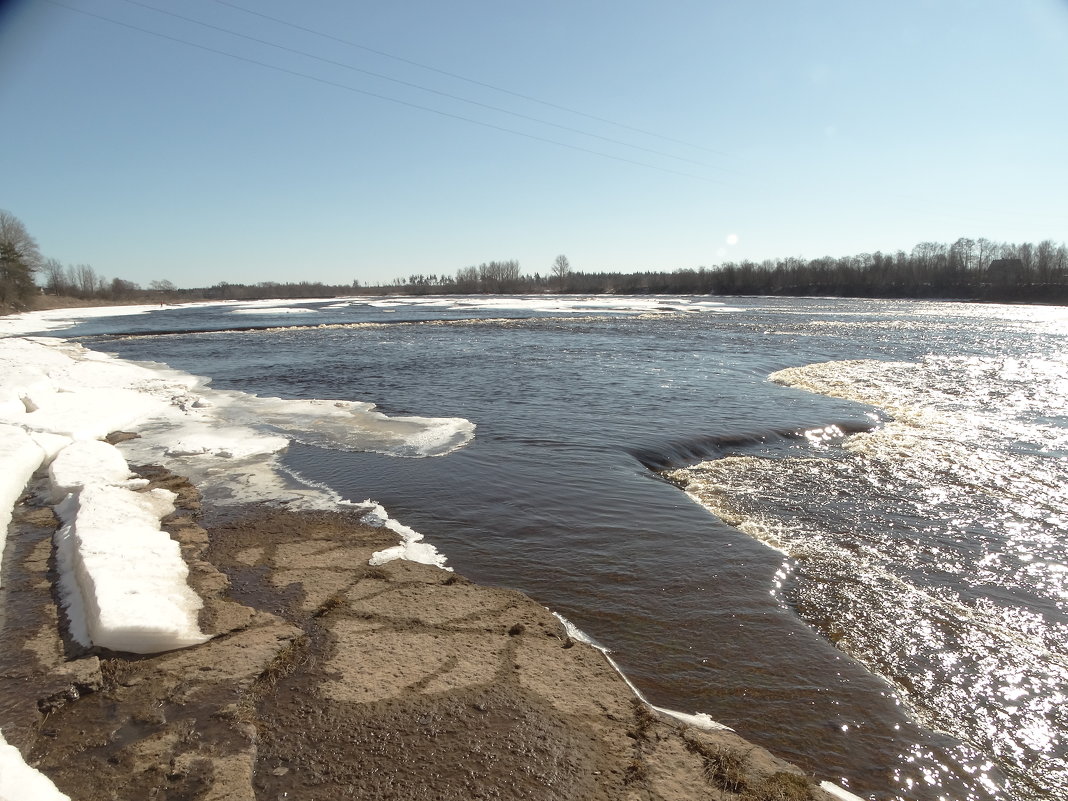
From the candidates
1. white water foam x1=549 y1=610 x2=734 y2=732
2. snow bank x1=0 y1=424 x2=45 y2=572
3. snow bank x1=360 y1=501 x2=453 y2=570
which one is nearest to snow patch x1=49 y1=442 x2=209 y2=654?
snow bank x1=0 y1=424 x2=45 y2=572

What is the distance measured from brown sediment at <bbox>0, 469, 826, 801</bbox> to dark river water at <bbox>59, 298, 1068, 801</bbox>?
21.8 inches

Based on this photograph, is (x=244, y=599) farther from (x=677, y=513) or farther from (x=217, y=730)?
(x=677, y=513)

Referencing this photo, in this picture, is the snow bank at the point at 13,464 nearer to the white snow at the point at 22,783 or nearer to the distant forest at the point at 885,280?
the white snow at the point at 22,783

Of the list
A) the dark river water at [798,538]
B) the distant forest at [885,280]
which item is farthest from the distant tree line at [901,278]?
the dark river water at [798,538]

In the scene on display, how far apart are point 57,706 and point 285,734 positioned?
1.39 meters

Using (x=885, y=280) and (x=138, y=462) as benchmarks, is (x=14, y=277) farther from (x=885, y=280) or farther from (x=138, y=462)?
(x=885, y=280)

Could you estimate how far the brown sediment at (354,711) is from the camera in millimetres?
2943

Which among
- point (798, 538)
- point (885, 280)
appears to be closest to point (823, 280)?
point (885, 280)

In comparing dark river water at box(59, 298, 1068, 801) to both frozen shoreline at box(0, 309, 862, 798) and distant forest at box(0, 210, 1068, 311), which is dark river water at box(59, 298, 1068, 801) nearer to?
frozen shoreline at box(0, 309, 862, 798)

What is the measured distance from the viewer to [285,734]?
322cm

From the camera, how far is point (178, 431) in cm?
1058

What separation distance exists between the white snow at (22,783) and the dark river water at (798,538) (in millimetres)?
3212

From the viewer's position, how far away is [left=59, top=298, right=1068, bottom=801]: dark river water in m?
3.78

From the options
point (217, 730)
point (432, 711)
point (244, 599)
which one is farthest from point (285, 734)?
point (244, 599)
